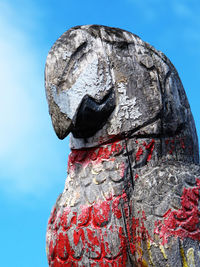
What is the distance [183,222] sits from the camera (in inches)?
113

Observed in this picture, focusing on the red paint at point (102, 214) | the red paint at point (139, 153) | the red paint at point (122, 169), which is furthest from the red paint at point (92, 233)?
the red paint at point (139, 153)

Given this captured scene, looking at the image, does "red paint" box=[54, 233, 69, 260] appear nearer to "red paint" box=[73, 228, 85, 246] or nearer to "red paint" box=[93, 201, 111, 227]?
"red paint" box=[73, 228, 85, 246]

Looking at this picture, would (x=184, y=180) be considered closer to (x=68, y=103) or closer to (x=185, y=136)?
(x=185, y=136)

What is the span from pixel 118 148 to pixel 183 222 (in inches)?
26.5

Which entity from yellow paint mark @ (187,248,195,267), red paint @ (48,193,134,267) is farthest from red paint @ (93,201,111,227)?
yellow paint mark @ (187,248,195,267)

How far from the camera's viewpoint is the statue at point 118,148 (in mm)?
2953

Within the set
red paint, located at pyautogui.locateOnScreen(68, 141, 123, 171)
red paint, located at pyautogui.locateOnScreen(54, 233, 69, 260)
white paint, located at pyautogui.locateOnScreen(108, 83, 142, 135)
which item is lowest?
red paint, located at pyautogui.locateOnScreen(54, 233, 69, 260)

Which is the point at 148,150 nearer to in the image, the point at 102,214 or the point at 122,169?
the point at 122,169

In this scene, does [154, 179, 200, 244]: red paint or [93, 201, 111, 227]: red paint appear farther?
[93, 201, 111, 227]: red paint

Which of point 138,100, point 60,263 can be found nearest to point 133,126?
point 138,100

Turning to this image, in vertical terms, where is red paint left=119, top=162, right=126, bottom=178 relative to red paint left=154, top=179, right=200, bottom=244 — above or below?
above

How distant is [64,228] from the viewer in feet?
10.7

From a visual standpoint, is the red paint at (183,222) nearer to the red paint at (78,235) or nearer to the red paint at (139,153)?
the red paint at (139,153)

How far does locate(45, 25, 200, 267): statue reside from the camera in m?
2.95
